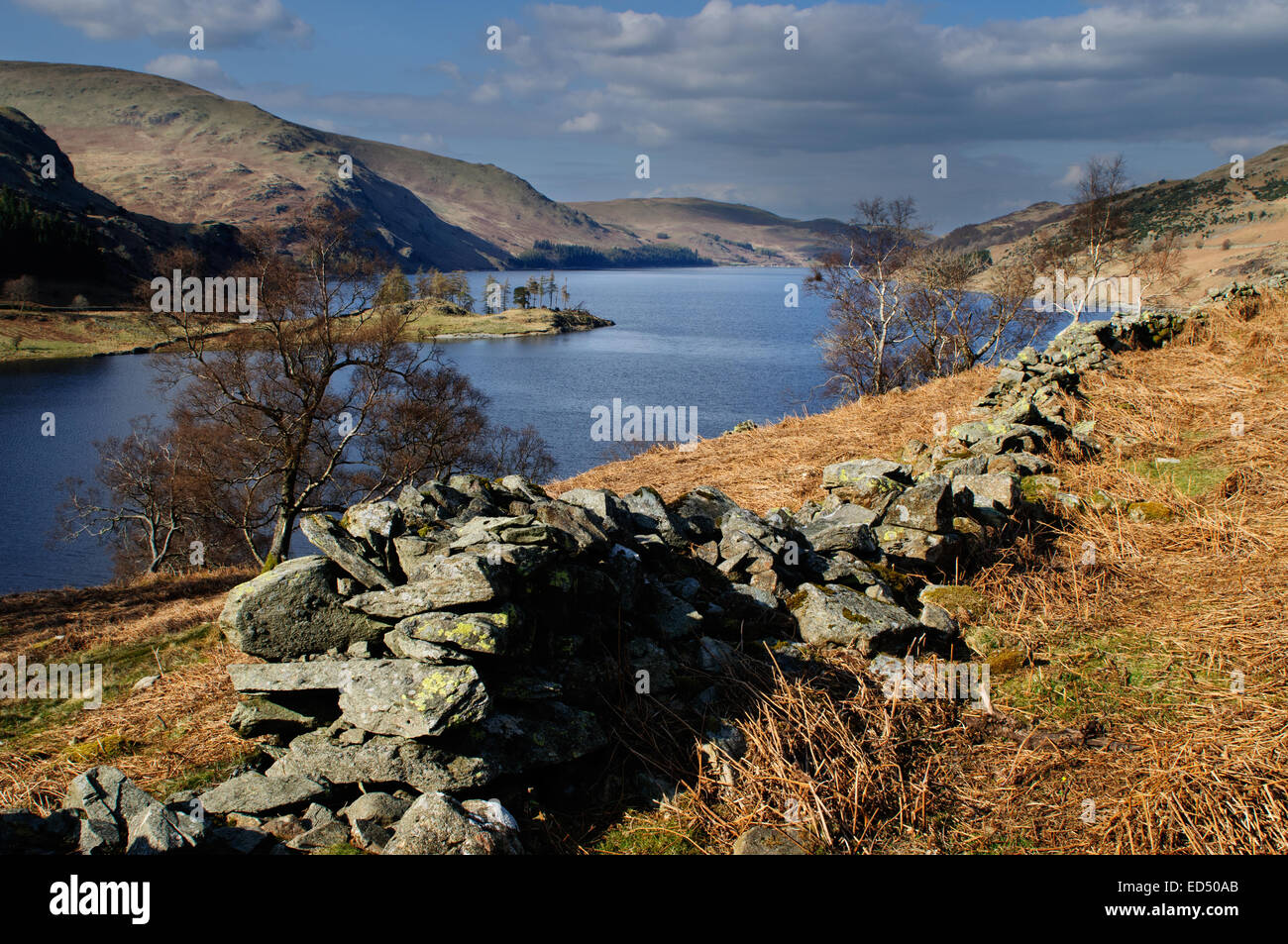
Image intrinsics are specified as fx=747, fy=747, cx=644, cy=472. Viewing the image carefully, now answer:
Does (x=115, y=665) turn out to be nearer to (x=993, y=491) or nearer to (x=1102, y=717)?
(x=993, y=491)

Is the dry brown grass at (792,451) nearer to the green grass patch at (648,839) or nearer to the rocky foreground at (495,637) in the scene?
the rocky foreground at (495,637)

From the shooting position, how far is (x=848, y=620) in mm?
6508

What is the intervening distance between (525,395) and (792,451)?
7005cm

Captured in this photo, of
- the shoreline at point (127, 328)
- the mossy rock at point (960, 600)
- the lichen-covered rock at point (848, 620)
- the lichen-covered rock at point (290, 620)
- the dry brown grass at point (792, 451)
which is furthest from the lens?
the shoreline at point (127, 328)

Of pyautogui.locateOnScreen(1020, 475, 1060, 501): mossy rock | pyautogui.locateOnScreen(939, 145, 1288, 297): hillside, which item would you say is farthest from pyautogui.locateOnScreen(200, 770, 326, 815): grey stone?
pyautogui.locateOnScreen(939, 145, 1288, 297): hillside

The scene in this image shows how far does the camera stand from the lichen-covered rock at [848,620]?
6414 millimetres

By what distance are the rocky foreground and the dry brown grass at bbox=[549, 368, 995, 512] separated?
11.8 ft

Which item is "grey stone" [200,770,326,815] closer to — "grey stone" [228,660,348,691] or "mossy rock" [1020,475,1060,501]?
"grey stone" [228,660,348,691]

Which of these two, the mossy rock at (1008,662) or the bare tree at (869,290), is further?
the bare tree at (869,290)

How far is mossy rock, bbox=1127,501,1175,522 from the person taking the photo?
316 inches

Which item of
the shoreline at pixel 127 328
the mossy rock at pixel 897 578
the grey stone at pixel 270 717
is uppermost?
the shoreline at pixel 127 328

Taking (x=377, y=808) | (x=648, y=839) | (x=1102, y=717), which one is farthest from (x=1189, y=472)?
(x=377, y=808)

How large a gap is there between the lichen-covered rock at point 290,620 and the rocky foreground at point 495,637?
14mm

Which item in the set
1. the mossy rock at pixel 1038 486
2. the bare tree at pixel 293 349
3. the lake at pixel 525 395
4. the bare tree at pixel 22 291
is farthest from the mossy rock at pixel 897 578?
the bare tree at pixel 22 291
